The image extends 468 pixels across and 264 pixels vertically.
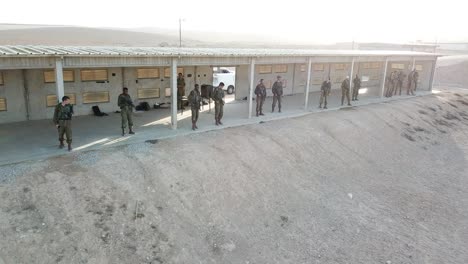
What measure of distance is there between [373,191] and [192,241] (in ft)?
21.9

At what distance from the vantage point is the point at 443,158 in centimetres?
1636

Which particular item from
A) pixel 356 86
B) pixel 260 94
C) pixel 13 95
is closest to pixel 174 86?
pixel 260 94

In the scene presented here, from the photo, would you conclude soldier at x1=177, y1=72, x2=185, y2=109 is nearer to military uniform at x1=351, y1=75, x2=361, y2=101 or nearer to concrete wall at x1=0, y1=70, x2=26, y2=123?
concrete wall at x1=0, y1=70, x2=26, y2=123

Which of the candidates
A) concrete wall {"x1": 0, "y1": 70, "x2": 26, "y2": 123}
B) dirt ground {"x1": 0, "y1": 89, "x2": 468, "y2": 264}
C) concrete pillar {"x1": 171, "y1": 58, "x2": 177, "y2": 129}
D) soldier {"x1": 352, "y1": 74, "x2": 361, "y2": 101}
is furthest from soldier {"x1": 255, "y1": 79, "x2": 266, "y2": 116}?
concrete wall {"x1": 0, "y1": 70, "x2": 26, "y2": 123}

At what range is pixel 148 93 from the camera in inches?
692

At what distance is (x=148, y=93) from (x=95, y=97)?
2.47 m

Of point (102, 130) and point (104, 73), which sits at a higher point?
point (104, 73)

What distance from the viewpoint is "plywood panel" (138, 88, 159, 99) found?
1730 centimetres

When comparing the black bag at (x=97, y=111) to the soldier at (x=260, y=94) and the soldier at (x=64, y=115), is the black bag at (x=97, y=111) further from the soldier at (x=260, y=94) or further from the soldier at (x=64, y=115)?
the soldier at (x=260, y=94)

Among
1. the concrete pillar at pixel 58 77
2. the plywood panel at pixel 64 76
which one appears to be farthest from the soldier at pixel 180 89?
the concrete pillar at pixel 58 77

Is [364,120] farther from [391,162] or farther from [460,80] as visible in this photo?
[460,80]

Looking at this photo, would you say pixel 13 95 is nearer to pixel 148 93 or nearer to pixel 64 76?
pixel 64 76

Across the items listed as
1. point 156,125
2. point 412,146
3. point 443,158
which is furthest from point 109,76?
point 443,158

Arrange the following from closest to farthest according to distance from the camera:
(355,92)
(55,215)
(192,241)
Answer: (55,215)
(192,241)
(355,92)
